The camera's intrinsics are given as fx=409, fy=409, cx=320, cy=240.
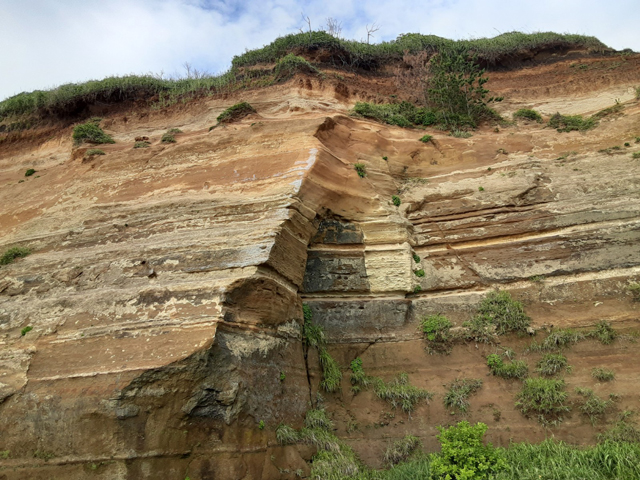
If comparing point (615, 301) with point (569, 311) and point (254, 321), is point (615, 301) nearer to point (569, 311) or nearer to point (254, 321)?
point (569, 311)

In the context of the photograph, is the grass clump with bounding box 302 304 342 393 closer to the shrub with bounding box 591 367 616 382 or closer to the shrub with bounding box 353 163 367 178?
the shrub with bounding box 353 163 367 178

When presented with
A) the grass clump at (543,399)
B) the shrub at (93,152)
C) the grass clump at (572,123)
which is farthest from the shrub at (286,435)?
the grass clump at (572,123)

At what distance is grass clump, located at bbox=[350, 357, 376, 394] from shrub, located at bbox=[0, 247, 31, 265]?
789 cm

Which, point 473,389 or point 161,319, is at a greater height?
point 161,319

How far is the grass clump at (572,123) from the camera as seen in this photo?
12.4 metres

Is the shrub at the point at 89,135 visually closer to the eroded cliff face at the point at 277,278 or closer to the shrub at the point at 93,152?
the eroded cliff face at the point at 277,278

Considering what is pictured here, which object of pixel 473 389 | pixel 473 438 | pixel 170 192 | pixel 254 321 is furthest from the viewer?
pixel 170 192

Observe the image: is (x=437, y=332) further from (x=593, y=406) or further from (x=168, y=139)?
(x=168, y=139)

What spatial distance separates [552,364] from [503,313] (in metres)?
1.33

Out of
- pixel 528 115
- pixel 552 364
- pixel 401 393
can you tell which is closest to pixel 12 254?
pixel 401 393

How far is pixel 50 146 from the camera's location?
17.2 m

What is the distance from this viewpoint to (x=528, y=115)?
15.0 meters

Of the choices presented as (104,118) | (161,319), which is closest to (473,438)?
(161,319)

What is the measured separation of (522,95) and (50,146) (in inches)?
789
